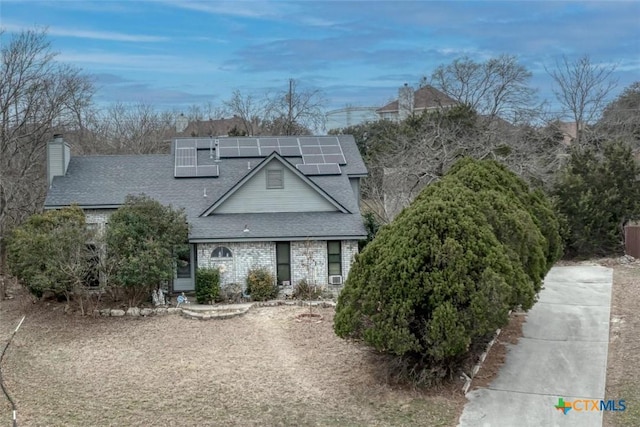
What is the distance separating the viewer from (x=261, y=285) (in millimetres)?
19734

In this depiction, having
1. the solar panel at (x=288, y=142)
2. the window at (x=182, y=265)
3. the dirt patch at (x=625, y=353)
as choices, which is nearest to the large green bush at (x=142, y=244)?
the window at (x=182, y=265)

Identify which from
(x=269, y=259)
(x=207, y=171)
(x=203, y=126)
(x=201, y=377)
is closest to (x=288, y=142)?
(x=207, y=171)

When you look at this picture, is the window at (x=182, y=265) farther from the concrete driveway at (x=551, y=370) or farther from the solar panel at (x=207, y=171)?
the concrete driveway at (x=551, y=370)

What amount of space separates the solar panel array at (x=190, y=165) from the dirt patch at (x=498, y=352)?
12319mm

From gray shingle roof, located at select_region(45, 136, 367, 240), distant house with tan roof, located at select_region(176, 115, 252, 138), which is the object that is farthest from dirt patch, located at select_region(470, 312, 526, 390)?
distant house with tan roof, located at select_region(176, 115, 252, 138)

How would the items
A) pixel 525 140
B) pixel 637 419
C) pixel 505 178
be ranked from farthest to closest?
pixel 525 140, pixel 505 178, pixel 637 419

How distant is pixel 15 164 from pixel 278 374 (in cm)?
2204

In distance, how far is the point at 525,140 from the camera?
36.4 meters

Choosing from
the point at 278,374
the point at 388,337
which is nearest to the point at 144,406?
the point at 278,374

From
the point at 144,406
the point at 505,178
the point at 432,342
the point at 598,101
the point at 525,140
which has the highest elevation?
the point at 598,101

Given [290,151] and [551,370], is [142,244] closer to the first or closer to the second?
[290,151]

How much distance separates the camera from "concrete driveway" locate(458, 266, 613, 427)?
33.7 feet

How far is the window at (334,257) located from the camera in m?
20.6

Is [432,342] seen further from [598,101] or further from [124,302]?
[598,101]
